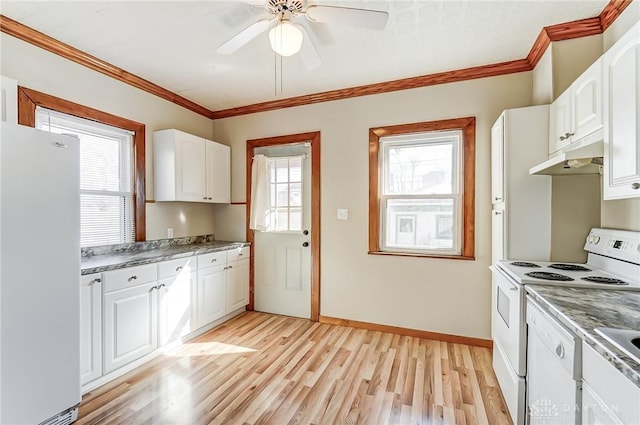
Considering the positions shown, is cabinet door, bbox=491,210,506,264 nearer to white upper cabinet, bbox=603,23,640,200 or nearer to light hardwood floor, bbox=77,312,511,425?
white upper cabinet, bbox=603,23,640,200

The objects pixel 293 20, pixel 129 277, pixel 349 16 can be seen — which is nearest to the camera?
pixel 349 16

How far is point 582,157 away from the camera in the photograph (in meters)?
1.50

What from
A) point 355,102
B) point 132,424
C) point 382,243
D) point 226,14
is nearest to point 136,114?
point 226,14

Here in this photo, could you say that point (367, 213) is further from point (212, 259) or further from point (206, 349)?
point (206, 349)

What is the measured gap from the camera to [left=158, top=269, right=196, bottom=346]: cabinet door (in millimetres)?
2549

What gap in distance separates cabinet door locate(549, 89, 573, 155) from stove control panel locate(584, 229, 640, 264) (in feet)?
1.99

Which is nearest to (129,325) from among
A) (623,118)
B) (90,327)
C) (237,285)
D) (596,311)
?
(90,327)

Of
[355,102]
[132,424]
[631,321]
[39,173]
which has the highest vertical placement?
[355,102]

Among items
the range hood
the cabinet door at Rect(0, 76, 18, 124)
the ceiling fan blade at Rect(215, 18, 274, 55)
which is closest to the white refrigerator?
the cabinet door at Rect(0, 76, 18, 124)

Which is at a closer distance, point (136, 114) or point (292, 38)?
point (292, 38)

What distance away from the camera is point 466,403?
6.30 feet

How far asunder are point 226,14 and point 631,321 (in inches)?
103

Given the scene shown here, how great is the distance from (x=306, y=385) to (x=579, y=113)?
251 centimetres

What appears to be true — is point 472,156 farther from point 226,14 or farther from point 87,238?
point 87,238
